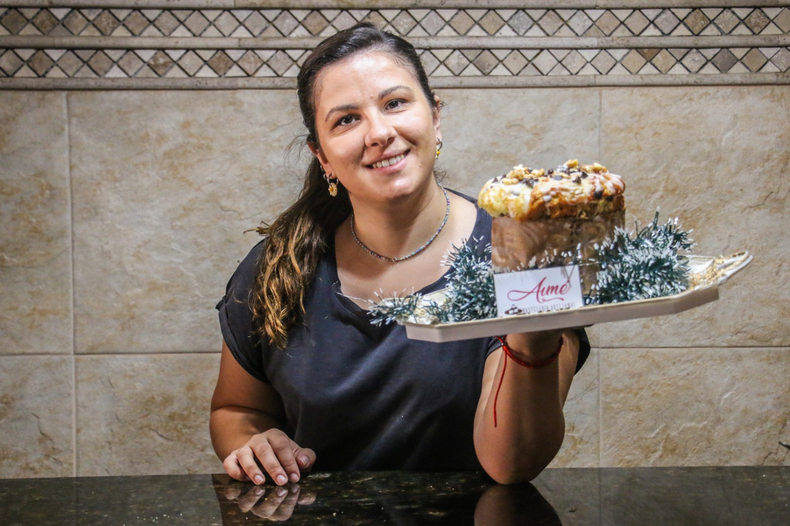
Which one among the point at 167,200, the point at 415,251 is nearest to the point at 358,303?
the point at 415,251

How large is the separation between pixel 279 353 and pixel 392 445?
0.87ft

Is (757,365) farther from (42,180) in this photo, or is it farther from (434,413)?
Answer: (42,180)

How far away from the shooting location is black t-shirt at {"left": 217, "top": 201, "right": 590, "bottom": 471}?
123 cm

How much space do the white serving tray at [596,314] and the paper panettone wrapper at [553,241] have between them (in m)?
0.04

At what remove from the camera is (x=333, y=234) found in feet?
4.69

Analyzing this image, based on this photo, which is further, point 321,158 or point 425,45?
point 425,45

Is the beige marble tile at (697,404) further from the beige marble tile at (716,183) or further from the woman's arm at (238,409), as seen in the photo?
the woman's arm at (238,409)

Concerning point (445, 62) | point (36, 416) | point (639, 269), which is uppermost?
point (445, 62)

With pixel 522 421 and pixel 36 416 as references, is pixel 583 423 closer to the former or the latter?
pixel 522 421

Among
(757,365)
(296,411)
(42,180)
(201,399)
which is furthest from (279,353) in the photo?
(757,365)

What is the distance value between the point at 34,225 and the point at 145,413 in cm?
55

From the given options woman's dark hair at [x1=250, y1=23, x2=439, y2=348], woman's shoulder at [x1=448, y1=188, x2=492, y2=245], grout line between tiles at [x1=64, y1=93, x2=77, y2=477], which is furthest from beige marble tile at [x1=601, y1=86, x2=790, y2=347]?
grout line between tiles at [x1=64, y1=93, x2=77, y2=477]

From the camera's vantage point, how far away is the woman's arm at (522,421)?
90cm

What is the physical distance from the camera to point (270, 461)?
1.04 m
